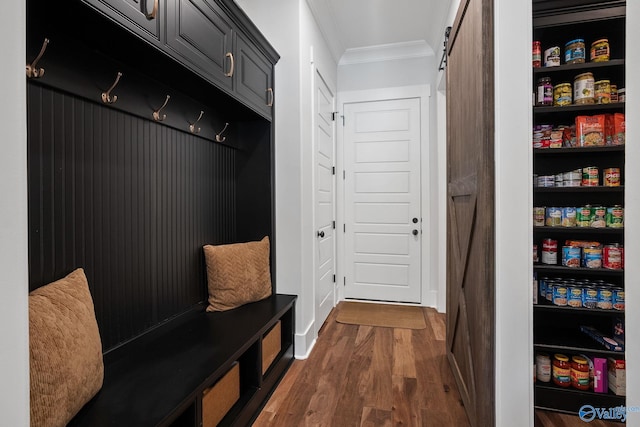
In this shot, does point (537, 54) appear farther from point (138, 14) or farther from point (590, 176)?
point (138, 14)

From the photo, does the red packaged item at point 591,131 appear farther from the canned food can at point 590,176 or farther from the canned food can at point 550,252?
the canned food can at point 550,252

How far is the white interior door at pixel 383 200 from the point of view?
3.53 meters

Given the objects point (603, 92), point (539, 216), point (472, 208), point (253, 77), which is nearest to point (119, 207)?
point (253, 77)

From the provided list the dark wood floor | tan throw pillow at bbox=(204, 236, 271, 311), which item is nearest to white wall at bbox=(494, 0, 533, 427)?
the dark wood floor

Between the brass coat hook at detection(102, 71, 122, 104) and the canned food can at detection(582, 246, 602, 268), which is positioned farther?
the canned food can at detection(582, 246, 602, 268)

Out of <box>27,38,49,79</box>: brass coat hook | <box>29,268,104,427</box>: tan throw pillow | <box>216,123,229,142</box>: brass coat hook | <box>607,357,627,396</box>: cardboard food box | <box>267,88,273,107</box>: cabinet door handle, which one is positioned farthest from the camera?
<box>267,88,273,107</box>: cabinet door handle

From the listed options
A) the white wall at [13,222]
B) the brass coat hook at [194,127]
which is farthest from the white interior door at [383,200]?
the white wall at [13,222]

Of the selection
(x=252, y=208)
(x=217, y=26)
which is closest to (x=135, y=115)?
(x=217, y=26)

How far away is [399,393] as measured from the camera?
1935mm

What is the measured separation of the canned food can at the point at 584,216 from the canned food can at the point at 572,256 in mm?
137

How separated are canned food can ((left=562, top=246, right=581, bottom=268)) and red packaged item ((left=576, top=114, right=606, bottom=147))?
0.58 m

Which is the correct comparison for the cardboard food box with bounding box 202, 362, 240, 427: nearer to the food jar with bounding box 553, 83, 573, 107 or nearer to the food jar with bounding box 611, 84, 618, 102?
the food jar with bounding box 553, 83, 573, 107

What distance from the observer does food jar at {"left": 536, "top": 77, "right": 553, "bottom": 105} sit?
6.13 ft

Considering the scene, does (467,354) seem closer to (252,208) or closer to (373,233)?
(252,208)
